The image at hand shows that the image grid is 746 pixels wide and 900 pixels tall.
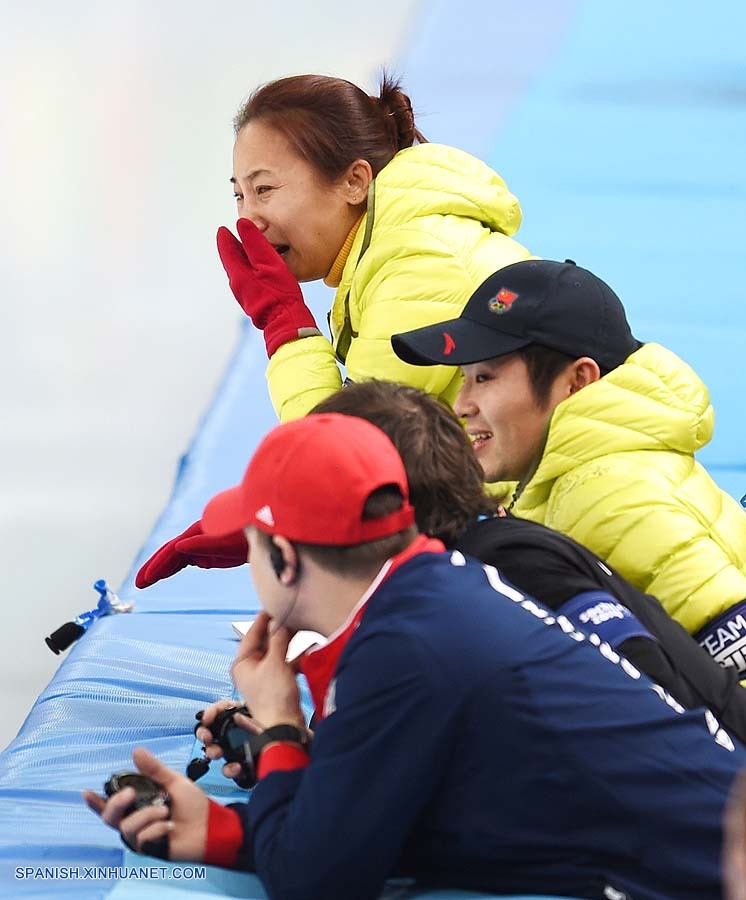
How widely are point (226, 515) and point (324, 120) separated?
2.89 ft

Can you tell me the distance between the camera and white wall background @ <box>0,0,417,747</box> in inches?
97.0

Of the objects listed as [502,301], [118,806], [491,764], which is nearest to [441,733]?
[491,764]

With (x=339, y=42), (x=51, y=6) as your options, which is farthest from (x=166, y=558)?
(x=339, y=42)

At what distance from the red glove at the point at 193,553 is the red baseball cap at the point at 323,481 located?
54cm

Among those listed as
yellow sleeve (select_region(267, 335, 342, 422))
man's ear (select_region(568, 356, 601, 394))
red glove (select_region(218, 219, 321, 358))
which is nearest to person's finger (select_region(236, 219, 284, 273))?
red glove (select_region(218, 219, 321, 358))

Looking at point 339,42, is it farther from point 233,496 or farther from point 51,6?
point 233,496

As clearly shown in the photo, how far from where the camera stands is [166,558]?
1.68 metres

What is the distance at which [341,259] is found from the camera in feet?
6.35

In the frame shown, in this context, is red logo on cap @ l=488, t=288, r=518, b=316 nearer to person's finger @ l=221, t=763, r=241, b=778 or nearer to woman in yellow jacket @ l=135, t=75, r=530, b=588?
woman in yellow jacket @ l=135, t=75, r=530, b=588

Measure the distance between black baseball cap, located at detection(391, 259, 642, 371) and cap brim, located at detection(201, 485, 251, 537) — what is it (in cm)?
41

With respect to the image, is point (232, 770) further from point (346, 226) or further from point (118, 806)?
point (346, 226)

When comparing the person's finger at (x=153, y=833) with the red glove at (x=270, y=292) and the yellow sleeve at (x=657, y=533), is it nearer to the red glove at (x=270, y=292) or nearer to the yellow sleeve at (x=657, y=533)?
the yellow sleeve at (x=657, y=533)

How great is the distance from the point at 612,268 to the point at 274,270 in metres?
1.28

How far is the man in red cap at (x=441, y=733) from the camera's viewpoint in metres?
0.99
